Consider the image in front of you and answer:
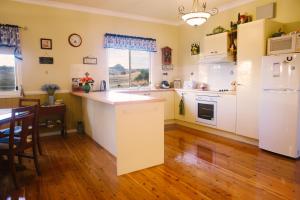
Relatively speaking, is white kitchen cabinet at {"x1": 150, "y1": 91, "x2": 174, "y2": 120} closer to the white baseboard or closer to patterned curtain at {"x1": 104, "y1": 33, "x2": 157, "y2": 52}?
the white baseboard

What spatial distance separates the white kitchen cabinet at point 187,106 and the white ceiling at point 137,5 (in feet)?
6.27

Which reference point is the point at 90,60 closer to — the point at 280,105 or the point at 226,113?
the point at 226,113

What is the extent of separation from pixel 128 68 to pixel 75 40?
1.42 m

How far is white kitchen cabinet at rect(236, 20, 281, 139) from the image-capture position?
338 cm

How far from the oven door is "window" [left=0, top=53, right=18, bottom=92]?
3.78 meters

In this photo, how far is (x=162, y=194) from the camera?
2.11 m

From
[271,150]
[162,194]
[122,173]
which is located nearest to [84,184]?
[122,173]

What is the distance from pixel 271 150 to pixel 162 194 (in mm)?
2052

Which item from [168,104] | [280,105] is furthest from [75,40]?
[280,105]

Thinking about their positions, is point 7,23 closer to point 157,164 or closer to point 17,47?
point 17,47

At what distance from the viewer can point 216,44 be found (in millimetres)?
4289

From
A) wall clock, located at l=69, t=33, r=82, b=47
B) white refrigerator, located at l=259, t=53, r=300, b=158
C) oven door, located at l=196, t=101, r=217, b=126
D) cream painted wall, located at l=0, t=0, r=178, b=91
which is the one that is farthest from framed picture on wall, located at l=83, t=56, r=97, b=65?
white refrigerator, located at l=259, t=53, r=300, b=158

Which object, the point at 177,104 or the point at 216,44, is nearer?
the point at 216,44

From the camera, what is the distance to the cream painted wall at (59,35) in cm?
396
